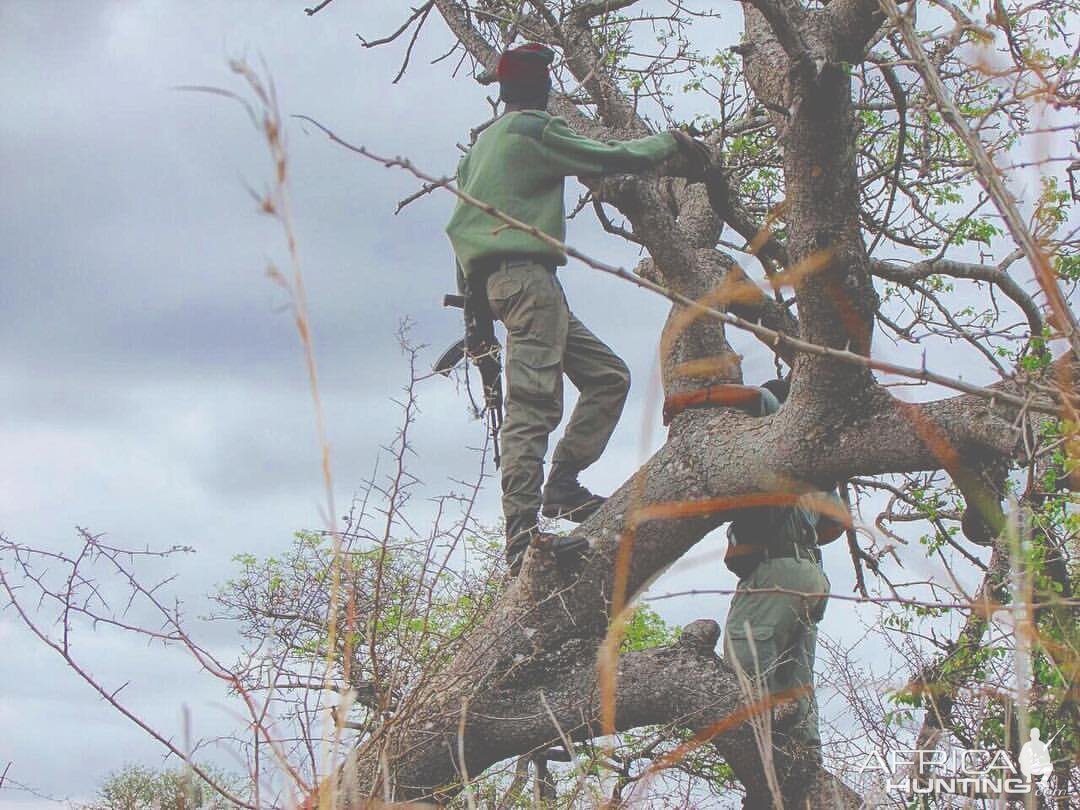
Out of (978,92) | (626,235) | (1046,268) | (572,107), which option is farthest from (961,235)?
(1046,268)

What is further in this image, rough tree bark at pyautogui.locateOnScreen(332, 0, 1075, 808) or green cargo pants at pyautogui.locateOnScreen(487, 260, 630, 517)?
green cargo pants at pyautogui.locateOnScreen(487, 260, 630, 517)

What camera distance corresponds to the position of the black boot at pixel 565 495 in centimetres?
596

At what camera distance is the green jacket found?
5562mm

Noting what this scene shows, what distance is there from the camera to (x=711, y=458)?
225 inches

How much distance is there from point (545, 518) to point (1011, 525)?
4.56m

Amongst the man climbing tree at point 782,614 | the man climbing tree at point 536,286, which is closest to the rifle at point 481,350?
the man climbing tree at point 536,286

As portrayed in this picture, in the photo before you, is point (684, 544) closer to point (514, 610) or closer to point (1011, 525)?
point (514, 610)

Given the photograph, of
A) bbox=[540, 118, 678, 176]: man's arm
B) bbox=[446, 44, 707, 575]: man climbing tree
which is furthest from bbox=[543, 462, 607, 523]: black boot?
bbox=[540, 118, 678, 176]: man's arm

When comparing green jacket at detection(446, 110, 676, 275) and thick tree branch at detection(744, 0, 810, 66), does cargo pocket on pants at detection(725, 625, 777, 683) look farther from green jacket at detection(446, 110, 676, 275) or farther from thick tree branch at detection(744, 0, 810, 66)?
thick tree branch at detection(744, 0, 810, 66)

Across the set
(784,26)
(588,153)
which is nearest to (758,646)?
(588,153)

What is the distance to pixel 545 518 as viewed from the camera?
6.02 meters

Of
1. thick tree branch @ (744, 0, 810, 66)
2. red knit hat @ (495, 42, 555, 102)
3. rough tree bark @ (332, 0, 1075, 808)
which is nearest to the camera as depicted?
thick tree branch @ (744, 0, 810, 66)

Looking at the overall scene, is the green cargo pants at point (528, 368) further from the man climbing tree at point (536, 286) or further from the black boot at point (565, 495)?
the black boot at point (565, 495)

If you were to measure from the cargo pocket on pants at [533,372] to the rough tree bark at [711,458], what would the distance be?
58cm
